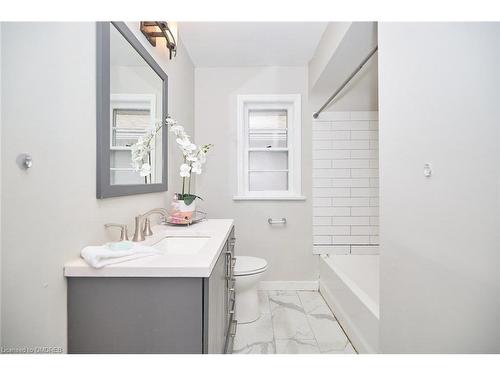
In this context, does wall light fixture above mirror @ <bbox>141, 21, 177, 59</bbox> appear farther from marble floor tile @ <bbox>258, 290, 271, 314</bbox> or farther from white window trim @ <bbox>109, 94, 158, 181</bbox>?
marble floor tile @ <bbox>258, 290, 271, 314</bbox>

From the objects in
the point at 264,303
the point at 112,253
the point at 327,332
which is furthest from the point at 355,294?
the point at 112,253

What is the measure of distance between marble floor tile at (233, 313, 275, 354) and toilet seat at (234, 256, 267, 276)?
1.37ft

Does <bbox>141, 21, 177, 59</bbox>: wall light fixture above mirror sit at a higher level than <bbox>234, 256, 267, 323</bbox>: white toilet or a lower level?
higher

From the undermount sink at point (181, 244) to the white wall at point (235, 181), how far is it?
4.11 feet

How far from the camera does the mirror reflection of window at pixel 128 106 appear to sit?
4.09 feet

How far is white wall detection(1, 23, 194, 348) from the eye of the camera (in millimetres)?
720

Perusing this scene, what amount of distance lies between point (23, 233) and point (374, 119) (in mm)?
2942

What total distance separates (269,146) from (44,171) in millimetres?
2304

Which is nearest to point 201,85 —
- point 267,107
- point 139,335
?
point 267,107

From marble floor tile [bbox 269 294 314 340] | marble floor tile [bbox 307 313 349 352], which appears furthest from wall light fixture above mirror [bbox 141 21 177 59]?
marble floor tile [bbox 307 313 349 352]
